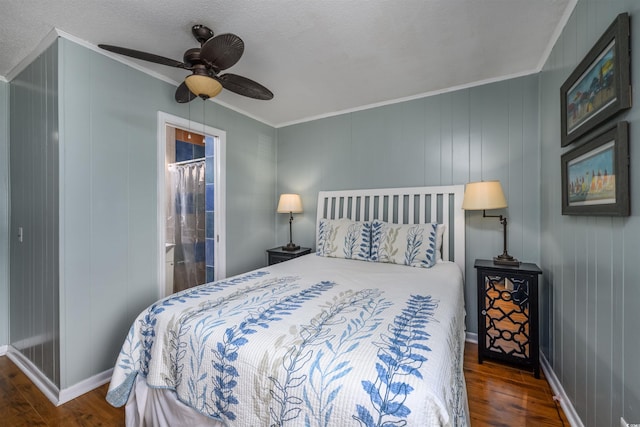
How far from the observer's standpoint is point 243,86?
1929 mm

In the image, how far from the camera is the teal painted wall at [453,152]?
2430 mm

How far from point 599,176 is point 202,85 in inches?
87.7

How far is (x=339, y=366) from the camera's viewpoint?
0.92 meters

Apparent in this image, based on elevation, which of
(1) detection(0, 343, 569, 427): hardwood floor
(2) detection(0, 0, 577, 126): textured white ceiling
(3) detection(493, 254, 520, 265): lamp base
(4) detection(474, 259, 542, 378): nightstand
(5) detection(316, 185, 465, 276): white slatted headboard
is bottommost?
(1) detection(0, 343, 569, 427): hardwood floor

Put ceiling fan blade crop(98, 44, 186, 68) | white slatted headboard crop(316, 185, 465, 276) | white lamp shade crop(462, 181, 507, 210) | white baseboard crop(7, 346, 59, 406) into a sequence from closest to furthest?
ceiling fan blade crop(98, 44, 186, 68)
white baseboard crop(7, 346, 59, 406)
white lamp shade crop(462, 181, 507, 210)
white slatted headboard crop(316, 185, 465, 276)

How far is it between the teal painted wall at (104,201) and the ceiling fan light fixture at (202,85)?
3.01 feet

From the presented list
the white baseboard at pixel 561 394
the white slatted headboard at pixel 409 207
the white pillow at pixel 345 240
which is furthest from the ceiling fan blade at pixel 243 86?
the white baseboard at pixel 561 394

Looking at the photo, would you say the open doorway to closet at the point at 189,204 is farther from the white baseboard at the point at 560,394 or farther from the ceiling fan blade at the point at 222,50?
the white baseboard at the point at 560,394

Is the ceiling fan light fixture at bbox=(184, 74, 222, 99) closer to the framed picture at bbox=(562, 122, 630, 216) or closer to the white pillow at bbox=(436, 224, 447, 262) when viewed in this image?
the framed picture at bbox=(562, 122, 630, 216)

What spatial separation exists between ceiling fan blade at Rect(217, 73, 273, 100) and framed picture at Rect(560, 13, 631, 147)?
1.79m

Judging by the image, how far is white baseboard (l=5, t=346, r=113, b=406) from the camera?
1.87 meters

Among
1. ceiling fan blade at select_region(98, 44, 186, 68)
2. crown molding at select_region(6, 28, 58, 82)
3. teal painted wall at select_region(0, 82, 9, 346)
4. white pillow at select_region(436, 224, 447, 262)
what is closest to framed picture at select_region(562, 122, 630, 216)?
white pillow at select_region(436, 224, 447, 262)

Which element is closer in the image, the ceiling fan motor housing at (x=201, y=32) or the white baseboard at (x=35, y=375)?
the ceiling fan motor housing at (x=201, y=32)

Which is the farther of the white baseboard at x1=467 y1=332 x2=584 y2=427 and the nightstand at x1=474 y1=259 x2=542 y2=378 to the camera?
the nightstand at x1=474 y1=259 x2=542 y2=378
